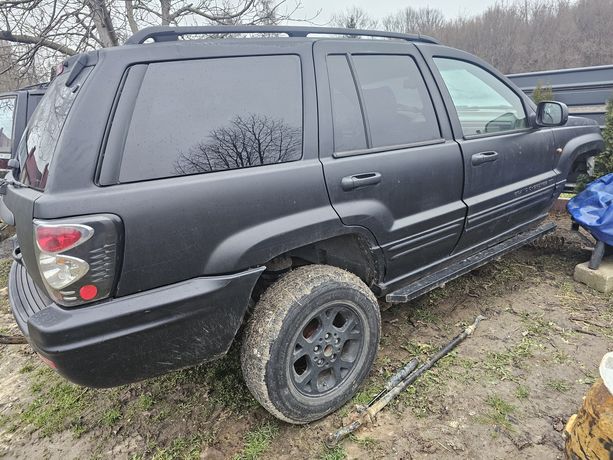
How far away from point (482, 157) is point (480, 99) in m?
0.67

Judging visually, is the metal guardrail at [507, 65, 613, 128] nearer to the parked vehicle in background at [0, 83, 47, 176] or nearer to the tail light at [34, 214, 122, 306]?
the tail light at [34, 214, 122, 306]

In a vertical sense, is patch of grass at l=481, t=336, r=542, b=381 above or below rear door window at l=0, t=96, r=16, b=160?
below

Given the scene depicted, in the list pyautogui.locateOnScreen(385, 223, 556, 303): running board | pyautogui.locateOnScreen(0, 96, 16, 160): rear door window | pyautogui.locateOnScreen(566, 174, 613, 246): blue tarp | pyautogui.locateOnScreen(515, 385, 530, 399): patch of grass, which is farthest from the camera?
pyautogui.locateOnScreen(0, 96, 16, 160): rear door window

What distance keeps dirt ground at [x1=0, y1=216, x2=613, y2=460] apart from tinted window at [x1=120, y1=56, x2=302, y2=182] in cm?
143

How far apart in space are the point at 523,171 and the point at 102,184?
9.98 feet

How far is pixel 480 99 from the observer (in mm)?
3258

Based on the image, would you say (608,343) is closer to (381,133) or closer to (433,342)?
(433,342)

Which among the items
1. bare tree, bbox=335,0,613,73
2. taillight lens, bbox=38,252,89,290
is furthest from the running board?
bare tree, bbox=335,0,613,73

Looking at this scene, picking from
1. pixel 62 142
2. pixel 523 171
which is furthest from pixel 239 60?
pixel 523 171

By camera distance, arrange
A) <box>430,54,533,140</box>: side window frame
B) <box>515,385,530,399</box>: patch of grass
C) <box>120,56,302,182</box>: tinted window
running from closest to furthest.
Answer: <box>120,56,302,182</box>: tinted window → <box>515,385,530,399</box>: patch of grass → <box>430,54,533,140</box>: side window frame

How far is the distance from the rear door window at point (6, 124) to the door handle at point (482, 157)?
570cm

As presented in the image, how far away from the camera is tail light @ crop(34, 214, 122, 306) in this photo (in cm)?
154

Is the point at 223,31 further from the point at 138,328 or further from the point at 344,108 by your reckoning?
the point at 138,328

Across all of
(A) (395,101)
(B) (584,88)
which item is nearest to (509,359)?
(A) (395,101)
